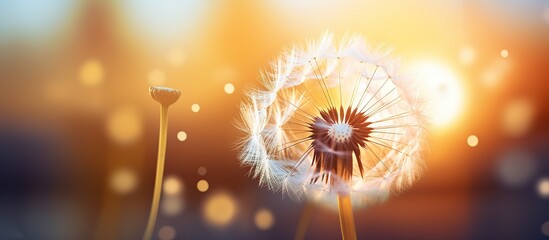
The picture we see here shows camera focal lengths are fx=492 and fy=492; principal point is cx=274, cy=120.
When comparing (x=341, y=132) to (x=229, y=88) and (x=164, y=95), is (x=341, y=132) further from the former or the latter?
(x=164, y=95)

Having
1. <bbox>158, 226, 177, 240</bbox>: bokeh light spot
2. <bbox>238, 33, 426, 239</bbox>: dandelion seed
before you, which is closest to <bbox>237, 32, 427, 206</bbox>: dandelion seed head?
<bbox>238, 33, 426, 239</bbox>: dandelion seed

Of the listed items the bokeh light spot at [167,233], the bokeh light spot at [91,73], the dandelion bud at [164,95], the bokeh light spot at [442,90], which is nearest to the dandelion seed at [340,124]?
the bokeh light spot at [442,90]

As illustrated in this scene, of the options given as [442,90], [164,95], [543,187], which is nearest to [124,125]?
[164,95]

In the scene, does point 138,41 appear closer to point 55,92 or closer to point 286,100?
point 55,92

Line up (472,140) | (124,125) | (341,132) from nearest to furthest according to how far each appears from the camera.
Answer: (341,132)
(472,140)
(124,125)

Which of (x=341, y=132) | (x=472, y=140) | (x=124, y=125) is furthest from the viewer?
(x=124, y=125)

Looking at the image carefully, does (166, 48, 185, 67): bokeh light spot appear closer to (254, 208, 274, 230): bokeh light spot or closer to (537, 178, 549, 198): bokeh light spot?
(254, 208, 274, 230): bokeh light spot
